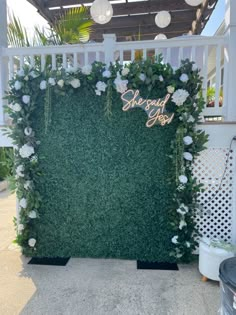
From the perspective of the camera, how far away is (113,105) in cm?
323

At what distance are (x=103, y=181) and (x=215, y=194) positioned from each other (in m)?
1.40

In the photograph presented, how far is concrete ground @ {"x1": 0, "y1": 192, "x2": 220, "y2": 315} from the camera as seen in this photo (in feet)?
7.76

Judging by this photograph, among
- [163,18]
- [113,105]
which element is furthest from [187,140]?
[163,18]

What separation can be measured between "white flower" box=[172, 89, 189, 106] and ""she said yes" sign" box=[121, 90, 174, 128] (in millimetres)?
160

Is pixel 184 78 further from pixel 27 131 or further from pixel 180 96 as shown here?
pixel 27 131

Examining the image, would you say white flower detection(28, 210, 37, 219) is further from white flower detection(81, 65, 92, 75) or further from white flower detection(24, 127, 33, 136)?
white flower detection(81, 65, 92, 75)

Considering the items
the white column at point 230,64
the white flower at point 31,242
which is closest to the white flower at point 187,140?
the white column at point 230,64

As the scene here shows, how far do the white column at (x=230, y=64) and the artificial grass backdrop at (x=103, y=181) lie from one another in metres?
0.71

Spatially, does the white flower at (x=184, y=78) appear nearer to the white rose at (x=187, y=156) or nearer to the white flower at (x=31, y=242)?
the white rose at (x=187, y=156)

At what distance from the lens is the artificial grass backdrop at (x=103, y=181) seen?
324 cm

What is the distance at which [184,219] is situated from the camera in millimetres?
3176

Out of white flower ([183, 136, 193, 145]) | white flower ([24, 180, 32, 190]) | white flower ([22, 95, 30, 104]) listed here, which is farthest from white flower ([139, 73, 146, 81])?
white flower ([24, 180, 32, 190])

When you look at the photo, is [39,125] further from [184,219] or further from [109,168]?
[184,219]

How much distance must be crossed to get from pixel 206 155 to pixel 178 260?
1.33 m
